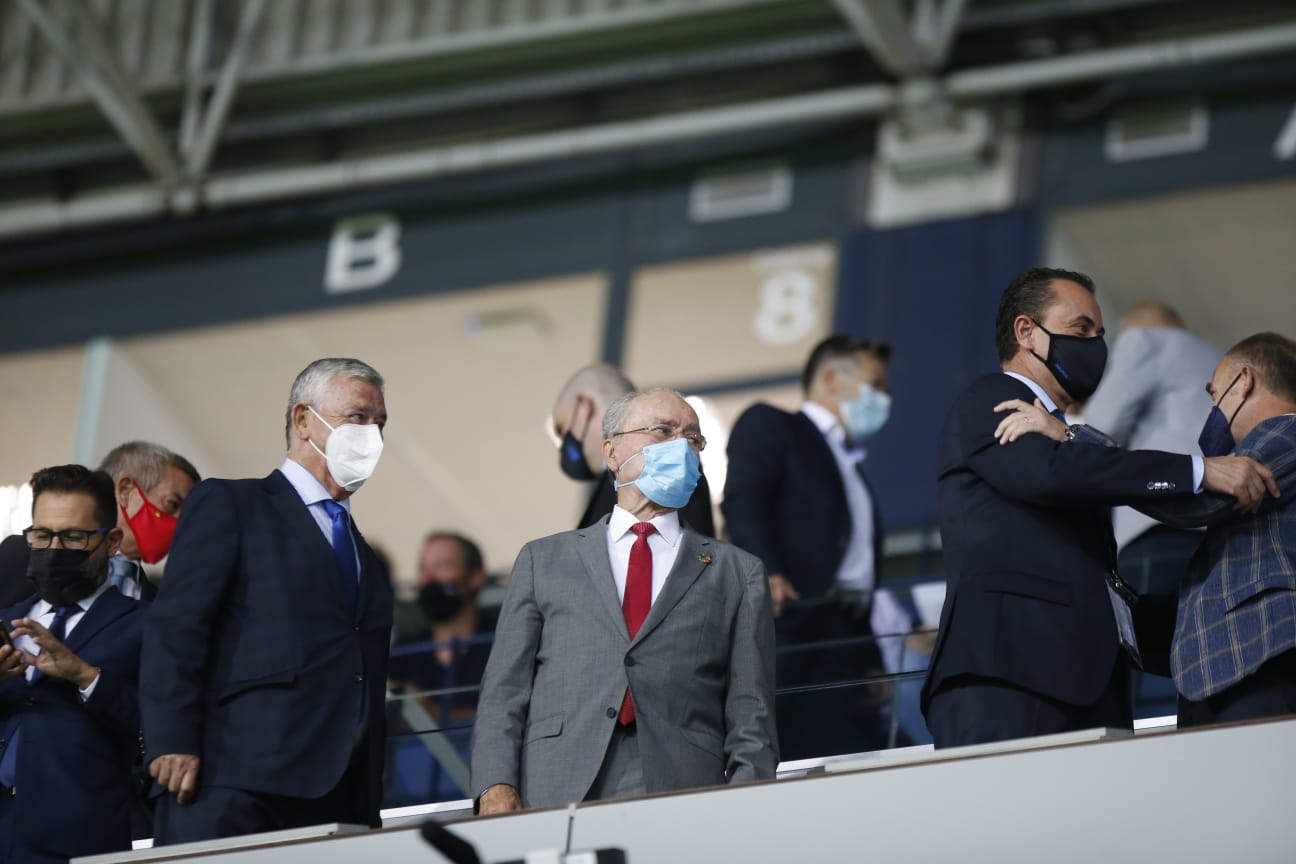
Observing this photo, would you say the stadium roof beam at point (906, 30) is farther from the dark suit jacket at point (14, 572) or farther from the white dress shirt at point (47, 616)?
the white dress shirt at point (47, 616)

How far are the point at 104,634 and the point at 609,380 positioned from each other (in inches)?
75.0

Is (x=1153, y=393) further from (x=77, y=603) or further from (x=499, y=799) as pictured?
(x=77, y=603)

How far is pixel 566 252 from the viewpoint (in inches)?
494

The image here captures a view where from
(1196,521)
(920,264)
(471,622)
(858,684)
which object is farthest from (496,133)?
(1196,521)

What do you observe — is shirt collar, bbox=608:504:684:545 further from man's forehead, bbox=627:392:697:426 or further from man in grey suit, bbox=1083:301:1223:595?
man in grey suit, bbox=1083:301:1223:595

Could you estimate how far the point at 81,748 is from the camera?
4.93 metres

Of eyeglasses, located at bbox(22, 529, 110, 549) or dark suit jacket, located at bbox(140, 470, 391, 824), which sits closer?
dark suit jacket, located at bbox(140, 470, 391, 824)

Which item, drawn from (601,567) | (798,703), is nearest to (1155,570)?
(798,703)

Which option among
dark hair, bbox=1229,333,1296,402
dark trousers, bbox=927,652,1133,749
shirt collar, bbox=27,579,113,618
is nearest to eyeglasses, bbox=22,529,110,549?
shirt collar, bbox=27,579,113,618

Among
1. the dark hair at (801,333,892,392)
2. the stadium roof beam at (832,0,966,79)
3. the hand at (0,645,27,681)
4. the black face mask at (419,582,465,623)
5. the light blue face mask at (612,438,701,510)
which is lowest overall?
the hand at (0,645,27,681)

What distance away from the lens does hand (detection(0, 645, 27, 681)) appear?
489 cm

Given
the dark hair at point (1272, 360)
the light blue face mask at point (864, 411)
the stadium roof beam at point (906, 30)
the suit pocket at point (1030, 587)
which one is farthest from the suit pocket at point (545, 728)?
the stadium roof beam at point (906, 30)

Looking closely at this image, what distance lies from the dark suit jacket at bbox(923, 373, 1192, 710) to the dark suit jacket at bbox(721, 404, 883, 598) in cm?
167

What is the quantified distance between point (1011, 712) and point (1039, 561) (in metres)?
0.35
